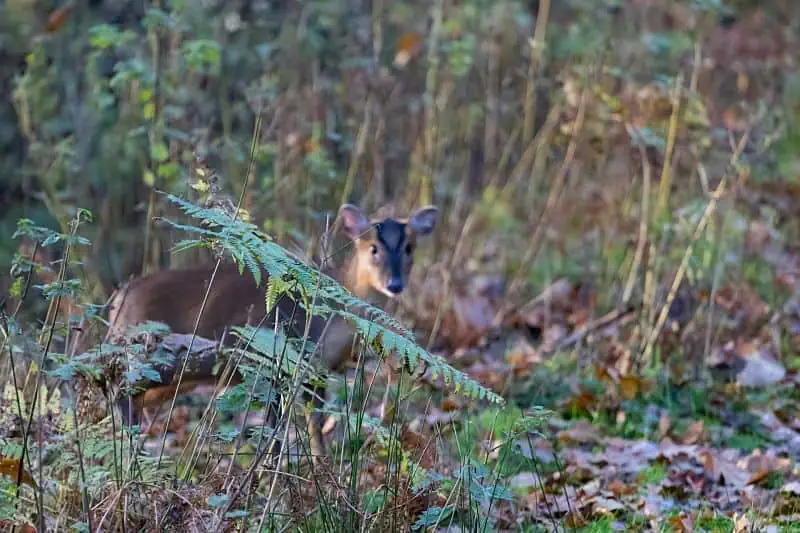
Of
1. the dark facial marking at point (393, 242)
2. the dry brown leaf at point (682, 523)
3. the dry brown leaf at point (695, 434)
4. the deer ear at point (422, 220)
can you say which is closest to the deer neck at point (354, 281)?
the dark facial marking at point (393, 242)

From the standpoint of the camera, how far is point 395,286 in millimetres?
6602

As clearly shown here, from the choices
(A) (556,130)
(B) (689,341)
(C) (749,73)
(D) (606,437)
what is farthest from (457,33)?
(D) (606,437)

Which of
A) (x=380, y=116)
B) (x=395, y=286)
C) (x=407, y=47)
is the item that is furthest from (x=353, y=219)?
(x=407, y=47)

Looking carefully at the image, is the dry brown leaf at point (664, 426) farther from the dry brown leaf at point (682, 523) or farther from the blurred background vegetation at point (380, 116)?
the blurred background vegetation at point (380, 116)

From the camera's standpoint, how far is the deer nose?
21.6ft

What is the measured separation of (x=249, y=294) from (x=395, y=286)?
0.81 metres

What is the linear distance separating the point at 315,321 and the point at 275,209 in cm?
113

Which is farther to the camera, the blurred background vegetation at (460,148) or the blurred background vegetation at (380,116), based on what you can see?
the blurred background vegetation at (380,116)

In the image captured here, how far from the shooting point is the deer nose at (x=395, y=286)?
6.60 metres

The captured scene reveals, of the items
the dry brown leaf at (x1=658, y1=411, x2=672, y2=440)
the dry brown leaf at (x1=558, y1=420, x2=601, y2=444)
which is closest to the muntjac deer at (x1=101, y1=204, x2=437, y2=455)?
the dry brown leaf at (x1=558, y1=420, x2=601, y2=444)

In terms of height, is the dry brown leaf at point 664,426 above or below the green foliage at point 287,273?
below

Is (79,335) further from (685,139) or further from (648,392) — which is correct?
(685,139)

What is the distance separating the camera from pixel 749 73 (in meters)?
10.4

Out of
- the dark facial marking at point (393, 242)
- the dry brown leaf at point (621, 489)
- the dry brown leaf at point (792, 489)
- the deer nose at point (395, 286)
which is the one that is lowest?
the deer nose at point (395, 286)
